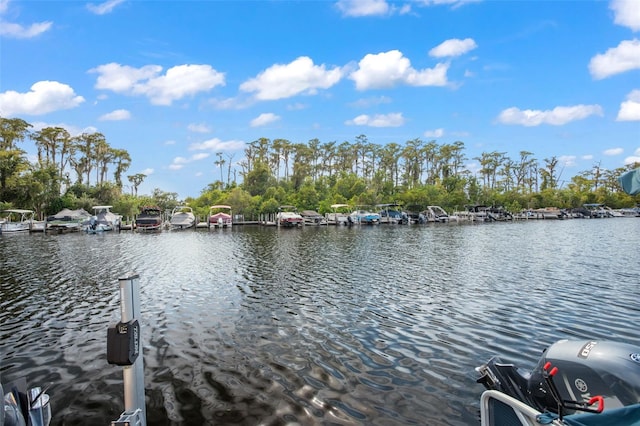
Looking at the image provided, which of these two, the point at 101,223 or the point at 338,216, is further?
the point at 338,216

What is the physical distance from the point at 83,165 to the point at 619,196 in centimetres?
11310

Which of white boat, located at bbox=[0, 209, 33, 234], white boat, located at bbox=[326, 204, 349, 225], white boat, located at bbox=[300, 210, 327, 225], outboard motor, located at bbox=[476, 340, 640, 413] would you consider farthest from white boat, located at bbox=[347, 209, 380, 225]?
outboard motor, located at bbox=[476, 340, 640, 413]

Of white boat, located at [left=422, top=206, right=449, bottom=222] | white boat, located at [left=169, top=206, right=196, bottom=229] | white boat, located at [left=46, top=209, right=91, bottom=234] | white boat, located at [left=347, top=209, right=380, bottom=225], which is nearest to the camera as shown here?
white boat, located at [left=46, top=209, right=91, bottom=234]

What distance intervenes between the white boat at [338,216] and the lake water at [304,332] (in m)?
38.6

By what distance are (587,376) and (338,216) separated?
51.4 m

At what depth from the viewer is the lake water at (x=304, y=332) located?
477cm

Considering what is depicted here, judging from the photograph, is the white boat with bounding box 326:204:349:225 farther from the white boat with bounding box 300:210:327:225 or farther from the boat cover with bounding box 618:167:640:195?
the boat cover with bounding box 618:167:640:195

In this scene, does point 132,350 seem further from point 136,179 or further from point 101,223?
point 136,179

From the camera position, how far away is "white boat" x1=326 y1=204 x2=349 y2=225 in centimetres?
Answer: 5383

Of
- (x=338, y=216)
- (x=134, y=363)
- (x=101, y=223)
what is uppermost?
(x=338, y=216)

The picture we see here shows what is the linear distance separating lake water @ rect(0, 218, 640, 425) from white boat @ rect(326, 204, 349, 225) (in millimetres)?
38575

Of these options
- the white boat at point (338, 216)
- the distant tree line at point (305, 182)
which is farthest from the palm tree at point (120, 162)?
the white boat at point (338, 216)

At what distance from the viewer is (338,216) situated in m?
54.8

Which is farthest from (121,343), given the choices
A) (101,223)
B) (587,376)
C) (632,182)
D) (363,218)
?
(363,218)
